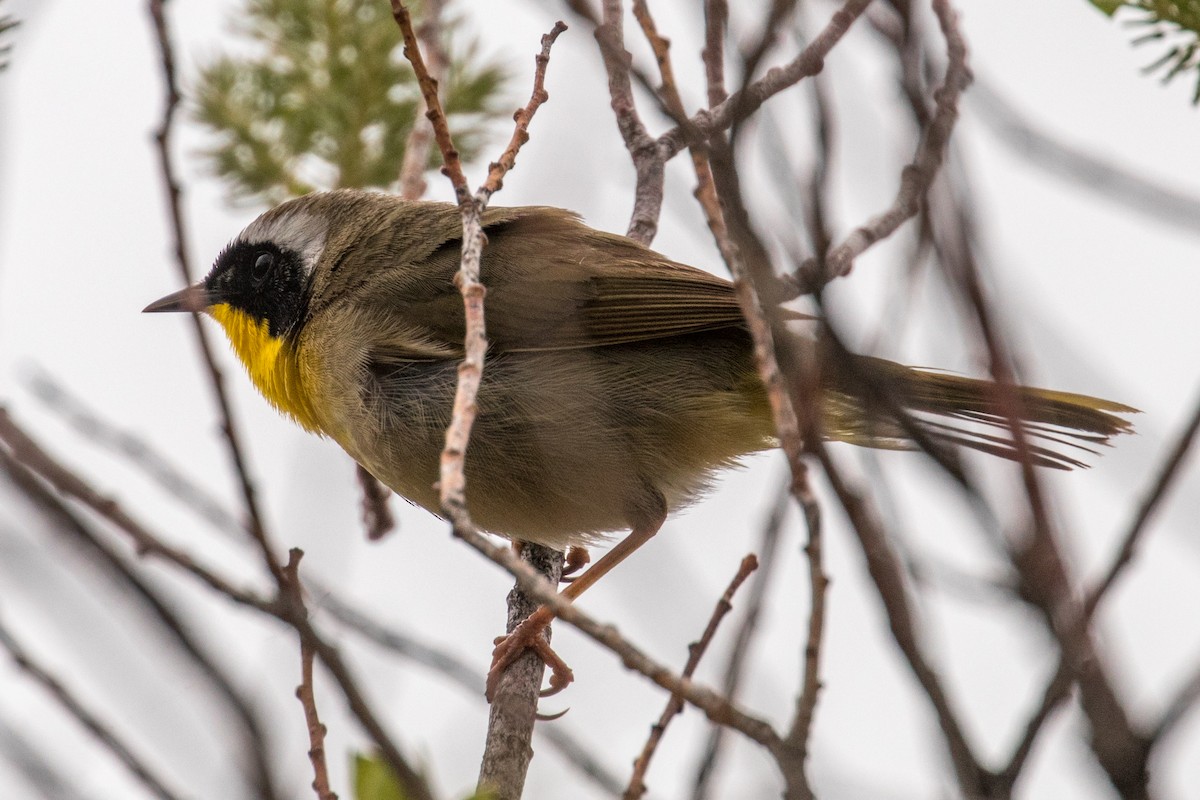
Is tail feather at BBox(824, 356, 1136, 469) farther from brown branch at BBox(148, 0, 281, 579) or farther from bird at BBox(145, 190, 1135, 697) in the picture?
brown branch at BBox(148, 0, 281, 579)

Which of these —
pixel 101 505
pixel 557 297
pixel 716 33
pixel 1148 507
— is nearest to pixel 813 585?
pixel 1148 507

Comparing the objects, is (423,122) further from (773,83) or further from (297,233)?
(773,83)

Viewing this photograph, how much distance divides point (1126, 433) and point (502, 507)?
1.83 m

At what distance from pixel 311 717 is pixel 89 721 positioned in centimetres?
70

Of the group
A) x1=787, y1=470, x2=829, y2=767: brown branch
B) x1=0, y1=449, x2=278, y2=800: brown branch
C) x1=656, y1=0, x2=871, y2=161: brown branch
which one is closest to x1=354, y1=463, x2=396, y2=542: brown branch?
x1=656, y1=0, x2=871, y2=161: brown branch

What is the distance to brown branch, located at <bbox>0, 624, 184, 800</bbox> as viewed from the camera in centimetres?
139

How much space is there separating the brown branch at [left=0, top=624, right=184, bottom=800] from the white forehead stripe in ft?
9.66

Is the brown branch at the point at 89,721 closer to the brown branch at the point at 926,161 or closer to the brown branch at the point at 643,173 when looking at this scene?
the brown branch at the point at 926,161

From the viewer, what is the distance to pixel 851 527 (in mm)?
1307

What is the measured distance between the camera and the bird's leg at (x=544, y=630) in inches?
142

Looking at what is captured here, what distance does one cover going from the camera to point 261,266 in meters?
4.55

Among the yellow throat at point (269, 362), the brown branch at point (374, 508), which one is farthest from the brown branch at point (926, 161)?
the brown branch at point (374, 508)

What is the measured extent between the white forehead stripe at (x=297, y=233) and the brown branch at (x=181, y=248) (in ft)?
6.94

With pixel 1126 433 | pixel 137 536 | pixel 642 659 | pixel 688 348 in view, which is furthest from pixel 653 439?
pixel 137 536
